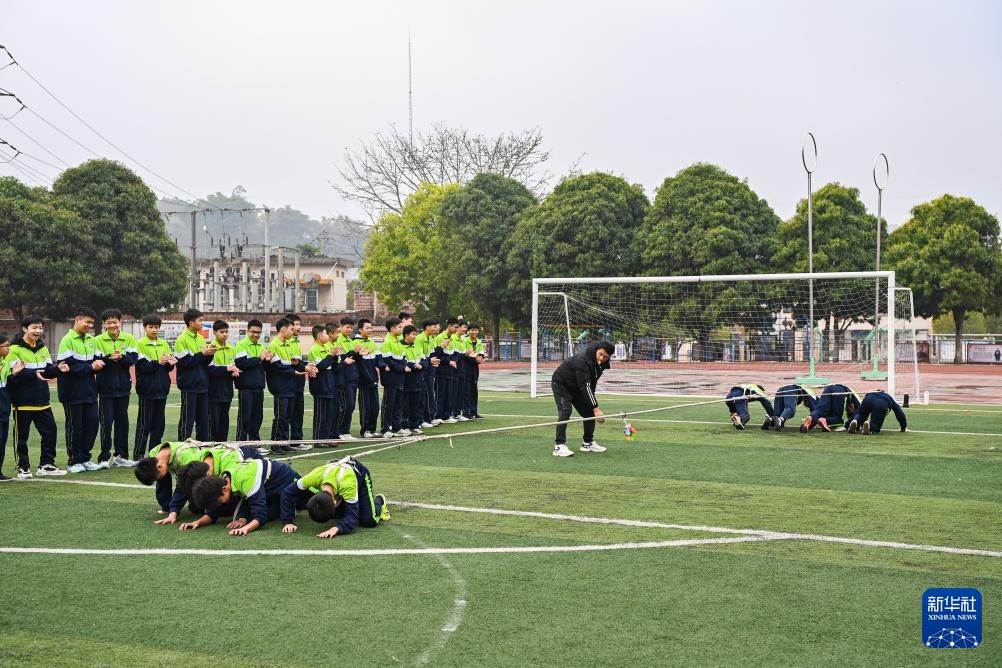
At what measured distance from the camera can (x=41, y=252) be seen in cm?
3881

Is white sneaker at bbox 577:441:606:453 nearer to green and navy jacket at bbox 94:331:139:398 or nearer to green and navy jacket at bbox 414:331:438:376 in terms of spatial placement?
green and navy jacket at bbox 414:331:438:376

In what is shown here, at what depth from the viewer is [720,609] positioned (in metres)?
5.66

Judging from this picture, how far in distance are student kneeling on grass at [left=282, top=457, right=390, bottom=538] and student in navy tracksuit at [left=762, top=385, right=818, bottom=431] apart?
28.6 feet

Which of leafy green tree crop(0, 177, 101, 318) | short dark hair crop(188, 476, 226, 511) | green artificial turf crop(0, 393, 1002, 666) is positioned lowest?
green artificial turf crop(0, 393, 1002, 666)

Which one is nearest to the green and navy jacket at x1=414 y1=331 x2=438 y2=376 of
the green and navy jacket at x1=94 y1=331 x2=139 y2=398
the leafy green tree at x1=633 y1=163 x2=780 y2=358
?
the green and navy jacket at x1=94 y1=331 x2=139 y2=398

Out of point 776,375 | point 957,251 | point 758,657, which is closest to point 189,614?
point 758,657

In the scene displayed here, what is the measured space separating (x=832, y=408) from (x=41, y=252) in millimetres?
33822

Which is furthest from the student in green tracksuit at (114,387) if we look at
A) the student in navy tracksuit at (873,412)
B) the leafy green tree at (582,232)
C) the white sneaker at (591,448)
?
the leafy green tree at (582,232)

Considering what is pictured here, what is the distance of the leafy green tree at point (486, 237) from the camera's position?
1654 inches

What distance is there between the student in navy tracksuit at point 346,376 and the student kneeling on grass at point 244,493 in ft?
19.1

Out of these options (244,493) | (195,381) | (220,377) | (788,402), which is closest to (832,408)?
(788,402)

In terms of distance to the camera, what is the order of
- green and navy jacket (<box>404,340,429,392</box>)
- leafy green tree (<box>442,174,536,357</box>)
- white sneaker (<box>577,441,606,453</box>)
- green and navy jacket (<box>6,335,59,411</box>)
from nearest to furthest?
green and navy jacket (<box>6,335,59,411</box>)
white sneaker (<box>577,441,606,453</box>)
green and navy jacket (<box>404,340,429,392</box>)
leafy green tree (<box>442,174,536,357</box>)

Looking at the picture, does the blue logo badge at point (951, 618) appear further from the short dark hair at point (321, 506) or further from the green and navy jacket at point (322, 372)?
the green and navy jacket at point (322, 372)

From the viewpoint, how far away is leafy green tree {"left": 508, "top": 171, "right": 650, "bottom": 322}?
38.7m
